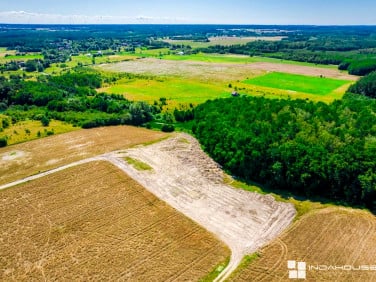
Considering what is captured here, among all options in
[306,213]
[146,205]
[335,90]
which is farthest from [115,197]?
[335,90]

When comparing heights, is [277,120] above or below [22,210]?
above

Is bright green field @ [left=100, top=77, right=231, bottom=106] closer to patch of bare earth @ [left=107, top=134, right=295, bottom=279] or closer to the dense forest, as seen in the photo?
the dense forest

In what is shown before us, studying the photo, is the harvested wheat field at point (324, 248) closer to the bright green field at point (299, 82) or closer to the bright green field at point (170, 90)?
the bright green field at point (170, 90)

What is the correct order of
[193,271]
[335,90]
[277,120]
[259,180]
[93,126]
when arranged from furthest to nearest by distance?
[335,90] < [93,126] < [277,120] < [259,180] < [193,271]

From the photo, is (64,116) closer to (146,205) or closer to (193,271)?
(146,205)

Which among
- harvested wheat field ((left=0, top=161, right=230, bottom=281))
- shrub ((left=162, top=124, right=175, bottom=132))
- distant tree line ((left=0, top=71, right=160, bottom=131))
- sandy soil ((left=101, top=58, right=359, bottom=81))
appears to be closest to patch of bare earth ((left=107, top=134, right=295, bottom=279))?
harvested wheat field ((left=0, top=161, right=230, bottom=281))

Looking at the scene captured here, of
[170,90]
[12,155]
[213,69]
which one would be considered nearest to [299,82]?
[213,69]
